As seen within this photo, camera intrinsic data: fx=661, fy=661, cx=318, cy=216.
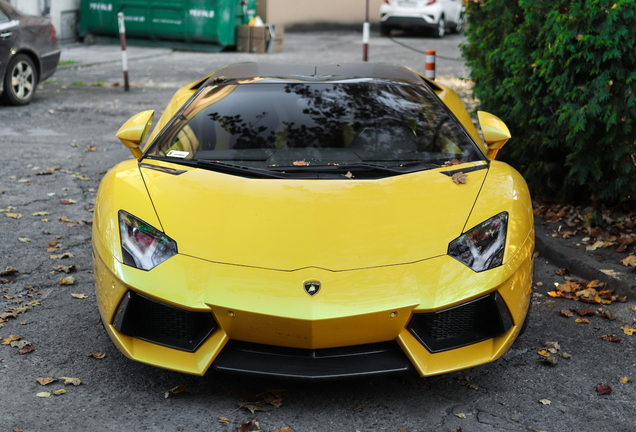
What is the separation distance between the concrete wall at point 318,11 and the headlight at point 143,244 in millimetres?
20574

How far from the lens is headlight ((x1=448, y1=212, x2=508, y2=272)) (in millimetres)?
2867

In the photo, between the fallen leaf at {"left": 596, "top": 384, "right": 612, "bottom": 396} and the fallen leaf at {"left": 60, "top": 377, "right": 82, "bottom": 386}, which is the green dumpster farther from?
the fallen leaf at {"left": 596, "top": 384, "right": 612, "bottom": 396}

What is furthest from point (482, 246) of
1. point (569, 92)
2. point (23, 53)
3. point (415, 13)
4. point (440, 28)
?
point (440, 28)

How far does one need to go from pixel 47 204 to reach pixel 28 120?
12.3ft

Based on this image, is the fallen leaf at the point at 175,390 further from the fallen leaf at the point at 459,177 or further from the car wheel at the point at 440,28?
the car wheel at the point at 440,28

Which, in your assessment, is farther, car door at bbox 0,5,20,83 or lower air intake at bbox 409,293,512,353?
car door at bbox 0,5,20,83

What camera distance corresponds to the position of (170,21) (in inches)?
662

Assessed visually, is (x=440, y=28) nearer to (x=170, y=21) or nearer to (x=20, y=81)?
(x=170, y=21)

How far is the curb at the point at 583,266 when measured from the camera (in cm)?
415

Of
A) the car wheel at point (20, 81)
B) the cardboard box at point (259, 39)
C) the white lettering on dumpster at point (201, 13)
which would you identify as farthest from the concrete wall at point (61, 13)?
the car wheel at point (20, 81)

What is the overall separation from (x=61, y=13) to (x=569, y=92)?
15.1 metres

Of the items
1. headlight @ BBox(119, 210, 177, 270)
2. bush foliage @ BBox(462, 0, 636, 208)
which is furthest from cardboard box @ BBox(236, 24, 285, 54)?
headlight @ BBox(119, 210, 177, 270)

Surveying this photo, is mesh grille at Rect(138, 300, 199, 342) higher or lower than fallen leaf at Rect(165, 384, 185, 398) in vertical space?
higher

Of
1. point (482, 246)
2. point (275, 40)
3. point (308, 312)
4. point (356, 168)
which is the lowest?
point (308, 312)
